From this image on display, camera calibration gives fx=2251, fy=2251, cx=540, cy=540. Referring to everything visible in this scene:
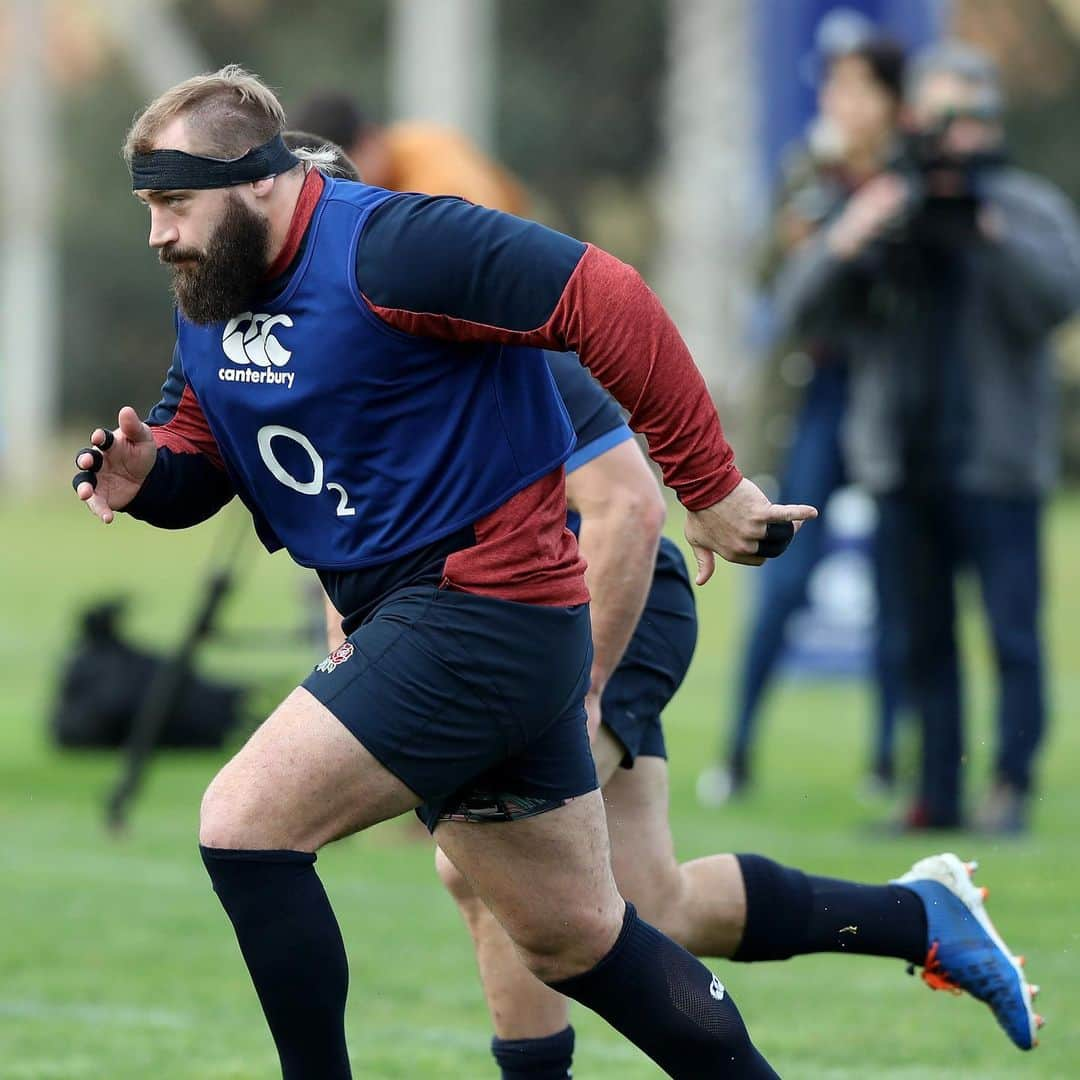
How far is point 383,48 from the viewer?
135ft

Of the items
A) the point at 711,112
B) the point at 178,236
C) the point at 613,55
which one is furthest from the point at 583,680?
the point at 613,55

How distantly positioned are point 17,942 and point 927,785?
10.6 feet

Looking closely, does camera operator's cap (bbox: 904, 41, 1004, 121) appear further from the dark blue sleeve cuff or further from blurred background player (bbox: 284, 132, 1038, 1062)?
the dark blue sleeve cuff

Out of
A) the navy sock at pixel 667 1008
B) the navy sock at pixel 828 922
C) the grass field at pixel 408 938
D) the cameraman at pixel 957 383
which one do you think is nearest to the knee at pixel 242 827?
the navy sock at pixel 667 1008

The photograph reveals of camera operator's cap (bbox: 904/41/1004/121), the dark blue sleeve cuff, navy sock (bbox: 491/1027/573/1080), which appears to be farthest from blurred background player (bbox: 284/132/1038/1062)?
camera operator's cap (bbox: 904/41/1004/121)

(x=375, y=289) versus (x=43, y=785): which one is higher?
(x=375, y=289)

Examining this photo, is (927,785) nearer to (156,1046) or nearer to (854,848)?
(854,848)

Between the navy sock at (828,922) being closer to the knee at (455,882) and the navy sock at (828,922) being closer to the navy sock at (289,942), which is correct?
the knee at (455,882)

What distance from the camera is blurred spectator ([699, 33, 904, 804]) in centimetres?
834

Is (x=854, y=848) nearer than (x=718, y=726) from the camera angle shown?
Yes

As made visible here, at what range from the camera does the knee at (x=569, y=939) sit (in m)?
3.81

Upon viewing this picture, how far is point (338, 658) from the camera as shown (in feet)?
12.2

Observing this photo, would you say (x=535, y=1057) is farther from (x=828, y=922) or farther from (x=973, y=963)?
(x=973, y=963)

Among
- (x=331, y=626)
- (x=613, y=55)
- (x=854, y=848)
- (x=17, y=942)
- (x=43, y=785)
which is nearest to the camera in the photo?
(x=331, y=626)
